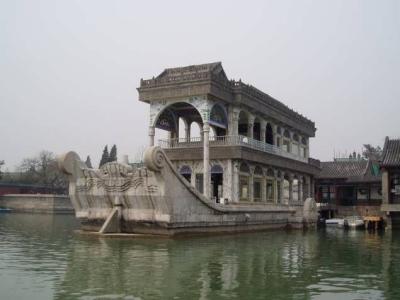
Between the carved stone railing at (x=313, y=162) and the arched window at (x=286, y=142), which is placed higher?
the arched window at (x=286, y=142)

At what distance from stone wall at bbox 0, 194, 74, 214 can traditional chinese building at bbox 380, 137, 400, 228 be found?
33.1m

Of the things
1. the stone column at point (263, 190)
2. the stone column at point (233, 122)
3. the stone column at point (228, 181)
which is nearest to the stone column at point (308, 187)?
the stone column at point (263, 190)

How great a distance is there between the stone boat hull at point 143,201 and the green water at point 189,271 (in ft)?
6.32

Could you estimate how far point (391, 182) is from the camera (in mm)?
31359

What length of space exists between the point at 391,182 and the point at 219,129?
12.0 meters

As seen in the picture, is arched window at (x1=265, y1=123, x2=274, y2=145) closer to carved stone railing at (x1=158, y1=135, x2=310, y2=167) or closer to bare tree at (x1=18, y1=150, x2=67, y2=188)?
carved stone railing at (x1=158, y1=135, x2=310, y2=167)

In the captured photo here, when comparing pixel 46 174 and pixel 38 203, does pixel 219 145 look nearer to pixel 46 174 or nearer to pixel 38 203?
pixel 38 203

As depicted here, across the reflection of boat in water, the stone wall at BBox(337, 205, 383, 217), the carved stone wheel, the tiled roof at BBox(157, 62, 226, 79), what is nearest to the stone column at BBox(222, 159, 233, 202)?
the tiled roof at BBox(157, 62, 226, 79)

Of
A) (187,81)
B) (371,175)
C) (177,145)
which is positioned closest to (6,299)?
(187,81)

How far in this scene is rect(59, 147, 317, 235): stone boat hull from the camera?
1833 centimetres

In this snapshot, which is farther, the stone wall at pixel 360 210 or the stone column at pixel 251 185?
the stone wall at pixel 360 210

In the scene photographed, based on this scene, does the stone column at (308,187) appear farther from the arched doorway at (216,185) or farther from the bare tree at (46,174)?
the bare tree at (46,174)

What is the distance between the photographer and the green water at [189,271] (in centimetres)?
848

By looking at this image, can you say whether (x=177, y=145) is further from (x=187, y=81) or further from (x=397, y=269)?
(x=397, y=269)
